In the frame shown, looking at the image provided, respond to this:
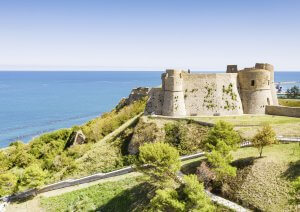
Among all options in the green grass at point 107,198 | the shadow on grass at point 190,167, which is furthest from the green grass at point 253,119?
the green grass at point 107,198

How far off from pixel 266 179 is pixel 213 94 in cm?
2061

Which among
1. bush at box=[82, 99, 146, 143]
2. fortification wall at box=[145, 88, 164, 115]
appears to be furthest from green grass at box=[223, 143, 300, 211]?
bush at box=[82, 99, 146, 143]

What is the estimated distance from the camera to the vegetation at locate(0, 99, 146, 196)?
3297 centimetres

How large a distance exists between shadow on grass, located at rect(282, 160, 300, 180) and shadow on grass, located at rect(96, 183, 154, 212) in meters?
10.8

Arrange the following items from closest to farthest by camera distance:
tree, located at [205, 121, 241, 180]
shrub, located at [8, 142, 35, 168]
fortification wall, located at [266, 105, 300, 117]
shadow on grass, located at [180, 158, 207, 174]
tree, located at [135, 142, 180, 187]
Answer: tree, located at [205, 121, 241, 180]
tree, located at [135, 142, 180, 187]
shadow on grass, located at [180, 158, 207, 174]
fortification wall, located at [266, 105, 300, 117]
shrub, located at [8, 142, 35, 168]

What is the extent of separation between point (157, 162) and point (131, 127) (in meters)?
19.1

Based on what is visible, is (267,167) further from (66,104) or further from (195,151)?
Result: (66,104)

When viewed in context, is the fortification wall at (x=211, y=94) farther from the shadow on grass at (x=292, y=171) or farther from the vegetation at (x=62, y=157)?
the shadow on grass at (x=292, y=171)

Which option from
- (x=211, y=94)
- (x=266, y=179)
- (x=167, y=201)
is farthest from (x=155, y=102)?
(x=167, y=201)

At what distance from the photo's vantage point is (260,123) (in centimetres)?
3394

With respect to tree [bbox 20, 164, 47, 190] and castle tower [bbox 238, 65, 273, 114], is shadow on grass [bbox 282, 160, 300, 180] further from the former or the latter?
tree [bbox 20, 164, 47, 190]

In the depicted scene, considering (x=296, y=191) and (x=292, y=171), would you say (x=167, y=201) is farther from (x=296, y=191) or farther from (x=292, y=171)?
(x=292, y=171)

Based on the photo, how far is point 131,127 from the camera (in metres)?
41.9

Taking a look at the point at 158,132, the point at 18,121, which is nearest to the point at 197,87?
the point at 158,132
